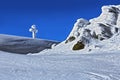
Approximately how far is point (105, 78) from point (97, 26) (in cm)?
2288

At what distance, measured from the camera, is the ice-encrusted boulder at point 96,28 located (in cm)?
2774

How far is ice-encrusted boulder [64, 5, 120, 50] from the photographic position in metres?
27.7

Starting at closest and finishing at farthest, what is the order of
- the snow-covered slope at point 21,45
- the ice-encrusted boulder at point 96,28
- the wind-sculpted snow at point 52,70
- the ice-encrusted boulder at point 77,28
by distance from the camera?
the wind-sculpted snow at point 52,70
the ice-encrusted boulder at point 96,28
the ice-encrusted boulder at point 77,28
the snow-covered slope at point 21,45

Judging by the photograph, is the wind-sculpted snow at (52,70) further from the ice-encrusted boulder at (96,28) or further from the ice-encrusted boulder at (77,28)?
the ice-encrusted boulder at (77,28)

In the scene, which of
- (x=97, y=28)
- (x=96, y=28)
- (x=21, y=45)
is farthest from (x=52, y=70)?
(x=21, y=45)

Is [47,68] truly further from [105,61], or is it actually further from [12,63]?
[105,61]

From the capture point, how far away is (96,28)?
31.2 m

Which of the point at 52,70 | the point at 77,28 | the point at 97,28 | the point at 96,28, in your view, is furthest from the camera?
the point at 77,28

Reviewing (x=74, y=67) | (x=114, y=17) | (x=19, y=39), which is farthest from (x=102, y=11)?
(x=74, y=67)

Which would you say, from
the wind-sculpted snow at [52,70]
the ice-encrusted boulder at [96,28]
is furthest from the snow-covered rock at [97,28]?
the wind-sculpted snow at [52,70]

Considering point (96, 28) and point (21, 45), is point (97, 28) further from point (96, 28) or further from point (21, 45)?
point (21, 45)

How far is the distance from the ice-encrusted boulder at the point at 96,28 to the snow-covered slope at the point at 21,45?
9131mm

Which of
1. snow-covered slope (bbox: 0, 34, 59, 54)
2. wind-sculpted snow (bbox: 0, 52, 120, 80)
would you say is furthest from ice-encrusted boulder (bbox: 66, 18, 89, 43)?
wind-sculpted snow (bbox: 0, 52, 120, 80)

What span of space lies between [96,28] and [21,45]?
1515 cm
